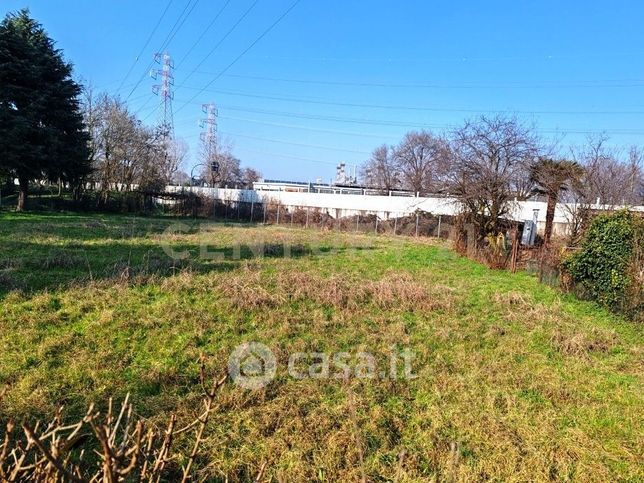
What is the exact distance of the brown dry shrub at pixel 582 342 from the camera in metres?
5.30

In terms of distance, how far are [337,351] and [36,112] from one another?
20.7 m

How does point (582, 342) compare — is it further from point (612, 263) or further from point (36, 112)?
point (36, 112)

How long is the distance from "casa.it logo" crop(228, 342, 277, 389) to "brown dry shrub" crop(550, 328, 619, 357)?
376 cm

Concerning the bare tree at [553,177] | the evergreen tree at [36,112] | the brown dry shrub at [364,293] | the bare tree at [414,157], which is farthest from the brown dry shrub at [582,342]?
the bare tree at [414,157]

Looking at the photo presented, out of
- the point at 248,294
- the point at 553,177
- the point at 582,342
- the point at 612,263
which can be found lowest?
the point at 582,342

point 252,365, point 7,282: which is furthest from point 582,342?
point 7,282

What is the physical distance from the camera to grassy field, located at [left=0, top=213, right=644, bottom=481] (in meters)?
3.02

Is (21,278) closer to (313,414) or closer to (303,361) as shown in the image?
(303,361)

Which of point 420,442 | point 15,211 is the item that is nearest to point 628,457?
point 420,442

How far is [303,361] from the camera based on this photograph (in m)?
4.55

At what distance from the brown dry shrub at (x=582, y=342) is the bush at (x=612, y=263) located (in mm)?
1297

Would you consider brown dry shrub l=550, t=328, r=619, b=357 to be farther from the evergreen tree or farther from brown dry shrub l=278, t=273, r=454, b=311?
the evergreen tree

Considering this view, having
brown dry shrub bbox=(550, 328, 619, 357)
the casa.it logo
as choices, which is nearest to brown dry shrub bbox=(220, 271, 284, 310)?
the casa.it logo

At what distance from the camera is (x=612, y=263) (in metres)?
7.27
